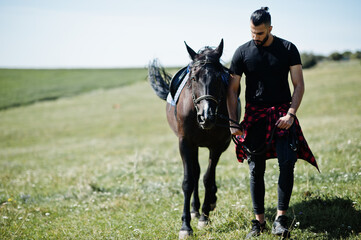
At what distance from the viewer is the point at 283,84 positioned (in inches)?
141

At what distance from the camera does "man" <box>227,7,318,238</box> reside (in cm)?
343

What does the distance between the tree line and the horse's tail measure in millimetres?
41896

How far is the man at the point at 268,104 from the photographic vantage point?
3.43 m

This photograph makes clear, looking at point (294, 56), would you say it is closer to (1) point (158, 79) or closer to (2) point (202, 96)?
(2) point (202, 96)

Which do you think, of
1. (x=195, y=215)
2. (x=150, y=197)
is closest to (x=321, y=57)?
(x=150, y=197)

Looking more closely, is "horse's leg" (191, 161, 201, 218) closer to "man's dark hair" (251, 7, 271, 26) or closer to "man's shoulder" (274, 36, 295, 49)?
"man's shoulder" (274, 36, 295, 49)

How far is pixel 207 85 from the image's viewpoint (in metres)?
3.61

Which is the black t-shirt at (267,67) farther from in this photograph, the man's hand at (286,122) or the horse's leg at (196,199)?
the horse's leg at (196,199)

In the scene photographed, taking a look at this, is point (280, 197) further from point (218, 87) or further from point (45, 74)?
point (45, 74)

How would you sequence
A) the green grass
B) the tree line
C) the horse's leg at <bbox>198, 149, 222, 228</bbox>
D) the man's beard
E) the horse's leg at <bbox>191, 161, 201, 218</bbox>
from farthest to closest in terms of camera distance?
1. the tree line
2. the green grass
3. the horse's leg at <bbox>191, 161, 201, 218</bbox>
4. the horse's leg at <bbox>198, 149, 222, 228</bbox>
5. the man's beard

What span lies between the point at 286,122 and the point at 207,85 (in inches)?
38.8

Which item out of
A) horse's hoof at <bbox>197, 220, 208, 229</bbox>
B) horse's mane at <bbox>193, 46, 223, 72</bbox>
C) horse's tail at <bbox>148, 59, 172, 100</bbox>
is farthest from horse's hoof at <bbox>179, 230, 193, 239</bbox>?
horse's tail at <bbox>148, 59, 172, 100</bbox>

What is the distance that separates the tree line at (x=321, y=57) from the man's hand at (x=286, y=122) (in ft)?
146

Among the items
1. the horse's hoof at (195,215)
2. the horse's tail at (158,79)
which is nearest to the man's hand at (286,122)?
the horse's hoof at (195,215)
